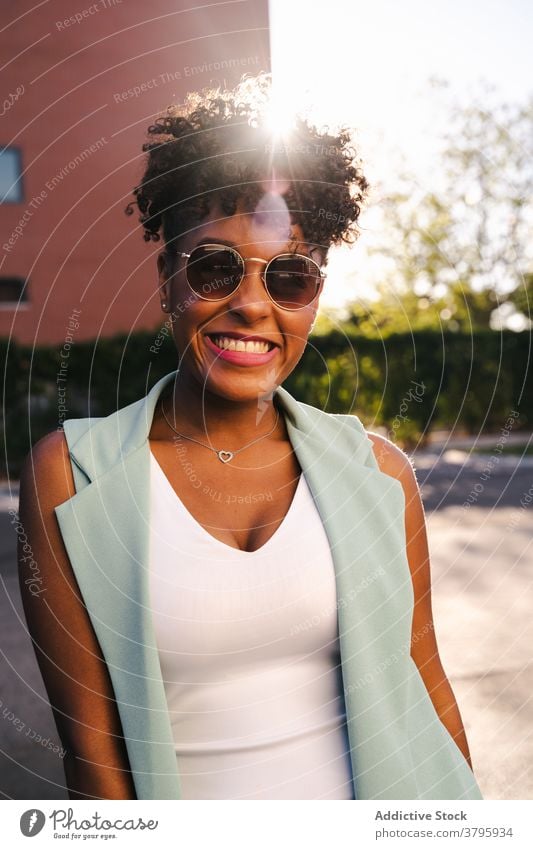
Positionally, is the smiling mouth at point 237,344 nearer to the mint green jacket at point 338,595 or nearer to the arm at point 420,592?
the mint green jacket at point 338,595

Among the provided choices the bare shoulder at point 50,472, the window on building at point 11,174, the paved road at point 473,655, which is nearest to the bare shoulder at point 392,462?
the bare shoulder at point 50,472

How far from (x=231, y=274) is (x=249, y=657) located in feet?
2.20

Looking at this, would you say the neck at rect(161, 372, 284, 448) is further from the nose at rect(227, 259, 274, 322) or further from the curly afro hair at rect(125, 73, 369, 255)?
the curly afro hair at rect(125, 73, 369, 255)

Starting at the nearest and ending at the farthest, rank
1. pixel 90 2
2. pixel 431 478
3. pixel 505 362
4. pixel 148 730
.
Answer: pixel 148 730 → pixel 90 2 → pixel 431 478 → pixel 505 362

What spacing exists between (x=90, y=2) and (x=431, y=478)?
8.25 meters

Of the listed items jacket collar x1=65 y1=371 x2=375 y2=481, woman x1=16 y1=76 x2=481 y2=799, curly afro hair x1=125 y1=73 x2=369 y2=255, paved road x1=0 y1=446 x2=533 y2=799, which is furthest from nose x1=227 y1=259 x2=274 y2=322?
paved road x1=0 y1=446 x2=533 y2=799

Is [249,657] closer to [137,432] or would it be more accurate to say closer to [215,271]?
[137,432]

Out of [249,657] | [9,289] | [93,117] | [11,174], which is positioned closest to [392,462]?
[249,657]

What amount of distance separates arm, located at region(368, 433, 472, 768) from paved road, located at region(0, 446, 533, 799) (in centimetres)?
141

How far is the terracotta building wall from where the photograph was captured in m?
2.01

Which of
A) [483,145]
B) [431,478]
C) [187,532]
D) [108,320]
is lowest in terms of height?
[431,478]
